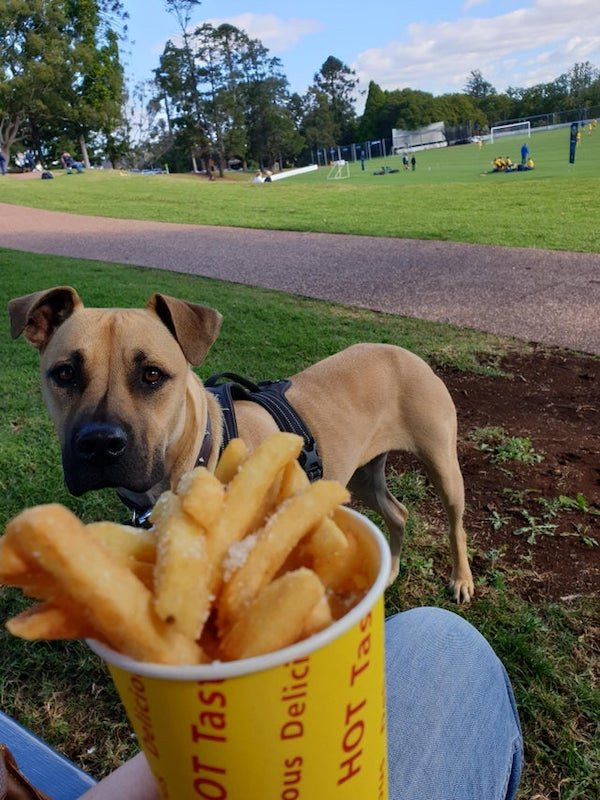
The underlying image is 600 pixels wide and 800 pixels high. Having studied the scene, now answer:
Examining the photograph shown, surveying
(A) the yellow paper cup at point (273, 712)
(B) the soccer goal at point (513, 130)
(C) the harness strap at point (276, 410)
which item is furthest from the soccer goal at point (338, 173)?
(A) the yellow paper cup at point (273, 712)

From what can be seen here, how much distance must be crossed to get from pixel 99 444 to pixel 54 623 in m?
2.08

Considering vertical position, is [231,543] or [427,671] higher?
[231,543]

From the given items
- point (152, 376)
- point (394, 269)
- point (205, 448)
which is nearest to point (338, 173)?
point (394, 269)

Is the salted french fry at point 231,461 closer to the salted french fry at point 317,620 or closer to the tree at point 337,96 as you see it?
the salted french fry at point 317,620

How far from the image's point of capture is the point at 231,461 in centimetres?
110

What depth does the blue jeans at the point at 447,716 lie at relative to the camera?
1898 mm

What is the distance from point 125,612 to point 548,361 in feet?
24.2

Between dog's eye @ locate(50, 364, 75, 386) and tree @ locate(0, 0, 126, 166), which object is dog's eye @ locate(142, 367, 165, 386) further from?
tree @ locate(0, 0, 126, 166)

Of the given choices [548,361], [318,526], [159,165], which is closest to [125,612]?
[318,526]

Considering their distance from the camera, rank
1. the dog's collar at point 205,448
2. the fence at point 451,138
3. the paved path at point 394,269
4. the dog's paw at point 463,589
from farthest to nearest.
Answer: the fence at point 451,138 → the paved path at point 394,269 → the dog's paw at point 463,589 → the dog's collar at point 205,448

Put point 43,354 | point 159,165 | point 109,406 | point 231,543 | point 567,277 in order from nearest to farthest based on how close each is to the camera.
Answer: point 231,543 → point 109,406 → point 43,354 → point 567,277 → point 159,165

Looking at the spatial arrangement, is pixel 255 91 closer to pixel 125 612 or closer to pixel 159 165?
pixel 159 165

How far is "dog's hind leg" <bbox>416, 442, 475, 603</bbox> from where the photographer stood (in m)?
4.03

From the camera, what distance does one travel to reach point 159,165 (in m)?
88.4
